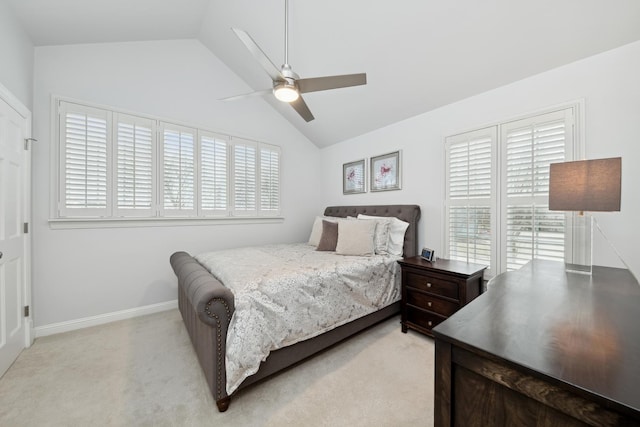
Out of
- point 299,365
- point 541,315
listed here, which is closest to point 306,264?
point 299,365

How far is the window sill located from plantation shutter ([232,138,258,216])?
0.44ft

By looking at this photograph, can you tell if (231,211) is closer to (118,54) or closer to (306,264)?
(306,264)

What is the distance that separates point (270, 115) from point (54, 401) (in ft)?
12.5

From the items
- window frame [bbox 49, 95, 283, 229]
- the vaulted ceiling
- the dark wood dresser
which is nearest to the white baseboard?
window frame [bbox 49, 95, 283, 229]

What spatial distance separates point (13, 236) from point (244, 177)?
90.5 inches

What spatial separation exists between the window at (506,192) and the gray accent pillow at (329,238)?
1.29 metres

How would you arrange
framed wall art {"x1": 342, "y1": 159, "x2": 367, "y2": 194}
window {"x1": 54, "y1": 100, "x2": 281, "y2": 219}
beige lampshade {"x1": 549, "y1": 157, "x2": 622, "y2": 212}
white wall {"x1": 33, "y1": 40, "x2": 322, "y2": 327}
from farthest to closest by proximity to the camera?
1. framed wall art {"x1": 342, "y1": 159, "x2": 367, "y2": 194}
2. window {"x1": 54, "y1": 100, "x2": 281, "y2": 219}
3. white wall {"x1": 33, "y1": 40, "x2": 322, "y2": 327}
4. beige lampshade {"x1": 549, "y1": 157, "x2": 622, "y2": 212}

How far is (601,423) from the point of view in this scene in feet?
1.79

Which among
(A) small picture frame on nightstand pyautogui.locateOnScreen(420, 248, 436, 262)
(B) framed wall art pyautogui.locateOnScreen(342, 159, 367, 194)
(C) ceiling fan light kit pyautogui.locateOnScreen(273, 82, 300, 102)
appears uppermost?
(C) ceiling fan light kit pyautogui.locateOnScreen(273, 82, 300, 102)

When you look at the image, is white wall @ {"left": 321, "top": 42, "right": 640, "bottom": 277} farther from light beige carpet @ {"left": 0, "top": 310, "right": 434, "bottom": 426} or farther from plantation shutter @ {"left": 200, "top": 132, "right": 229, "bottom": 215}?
plantation shutter @ {"left": 200, "top": 132, "right": 229, "bottom": 215}

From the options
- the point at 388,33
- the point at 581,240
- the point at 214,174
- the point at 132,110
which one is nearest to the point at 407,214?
the point at 581,240

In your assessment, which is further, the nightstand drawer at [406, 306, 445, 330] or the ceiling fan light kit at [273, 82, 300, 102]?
the nightstand drawer at [406, 306, 445, 330]

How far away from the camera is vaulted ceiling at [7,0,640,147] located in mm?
1827

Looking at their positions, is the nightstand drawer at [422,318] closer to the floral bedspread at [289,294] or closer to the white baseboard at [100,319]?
the floral bedspread at [289,294]
